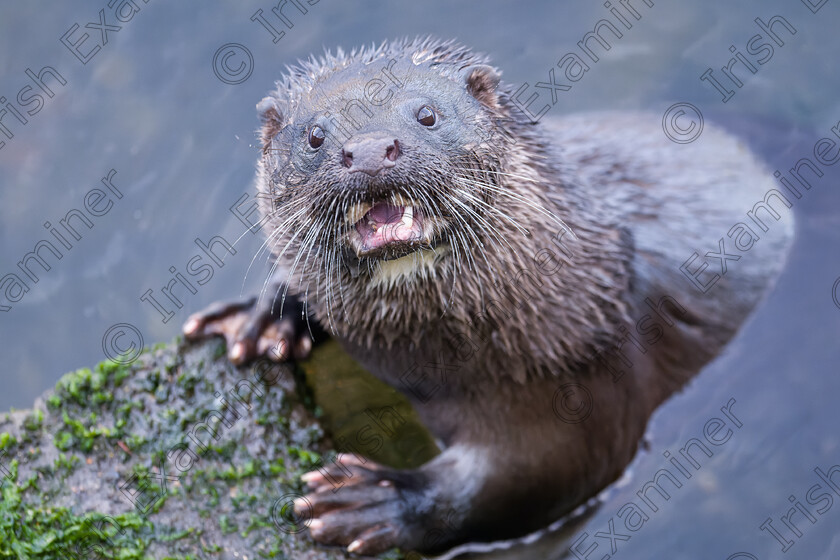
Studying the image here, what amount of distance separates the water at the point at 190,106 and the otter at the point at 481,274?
0.50m

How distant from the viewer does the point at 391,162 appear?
3.20m

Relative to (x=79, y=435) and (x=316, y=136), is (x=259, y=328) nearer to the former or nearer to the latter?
(x=79, y=435)

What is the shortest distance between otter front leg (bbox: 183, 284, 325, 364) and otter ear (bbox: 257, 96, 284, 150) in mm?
1142

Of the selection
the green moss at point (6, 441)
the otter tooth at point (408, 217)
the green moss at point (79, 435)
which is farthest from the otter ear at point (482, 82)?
the green moss at point (6, 441)

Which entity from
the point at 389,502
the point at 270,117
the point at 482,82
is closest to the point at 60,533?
the point at 389,502

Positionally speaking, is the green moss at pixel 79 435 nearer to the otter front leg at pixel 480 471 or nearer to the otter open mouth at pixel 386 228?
the otter front leg at pixel 480 471

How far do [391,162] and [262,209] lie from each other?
1012 mm

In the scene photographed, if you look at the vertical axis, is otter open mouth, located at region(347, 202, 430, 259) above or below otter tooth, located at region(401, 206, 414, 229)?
below

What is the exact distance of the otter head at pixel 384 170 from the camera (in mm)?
3307

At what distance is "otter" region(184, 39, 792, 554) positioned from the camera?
136 inches

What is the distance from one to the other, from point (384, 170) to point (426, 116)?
0.35 m

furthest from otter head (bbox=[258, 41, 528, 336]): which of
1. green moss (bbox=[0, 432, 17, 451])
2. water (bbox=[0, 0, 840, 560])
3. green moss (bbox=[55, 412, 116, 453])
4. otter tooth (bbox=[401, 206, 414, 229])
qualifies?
water (bbox=[0, 0, 840, 560])

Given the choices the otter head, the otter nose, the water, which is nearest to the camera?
the otter nose

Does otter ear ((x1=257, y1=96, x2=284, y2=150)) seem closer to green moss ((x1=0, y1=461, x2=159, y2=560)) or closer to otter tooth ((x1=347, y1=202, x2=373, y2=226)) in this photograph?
otter tooth ((x1=347, y1=202, x2=373, y2=226))
